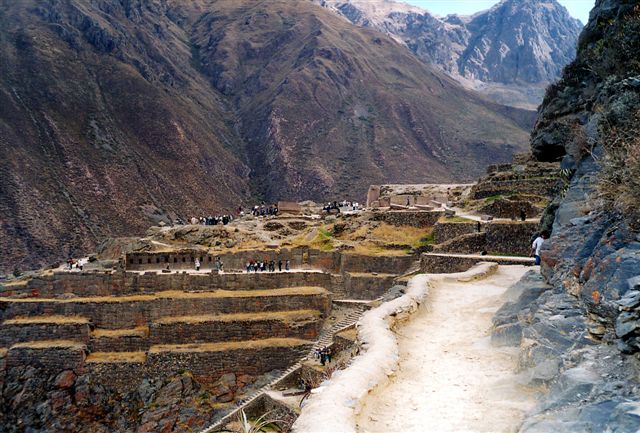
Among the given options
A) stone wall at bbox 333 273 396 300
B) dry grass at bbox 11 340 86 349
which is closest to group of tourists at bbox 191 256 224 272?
stone wall at bbox 333 273 396 300

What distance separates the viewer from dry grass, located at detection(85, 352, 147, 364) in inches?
1009

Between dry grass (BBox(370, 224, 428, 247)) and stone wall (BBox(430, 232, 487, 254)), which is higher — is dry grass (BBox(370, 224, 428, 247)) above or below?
below

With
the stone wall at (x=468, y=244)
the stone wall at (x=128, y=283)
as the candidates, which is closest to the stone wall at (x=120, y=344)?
the stone wall at (x=128, y=283)

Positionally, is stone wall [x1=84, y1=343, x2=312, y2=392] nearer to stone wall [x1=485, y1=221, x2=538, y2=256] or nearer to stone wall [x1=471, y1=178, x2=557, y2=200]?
stone wall [x1=485, y1=221, x2=538, y2=256]

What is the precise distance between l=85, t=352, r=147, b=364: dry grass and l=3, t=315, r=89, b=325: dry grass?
68.2 inches

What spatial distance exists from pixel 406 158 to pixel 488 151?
15.1 metres

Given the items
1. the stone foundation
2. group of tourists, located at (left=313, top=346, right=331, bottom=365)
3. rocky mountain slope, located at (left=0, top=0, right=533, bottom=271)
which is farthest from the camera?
rocky mountain slope, located at (left=0, top=0, right=533, bottom=271)

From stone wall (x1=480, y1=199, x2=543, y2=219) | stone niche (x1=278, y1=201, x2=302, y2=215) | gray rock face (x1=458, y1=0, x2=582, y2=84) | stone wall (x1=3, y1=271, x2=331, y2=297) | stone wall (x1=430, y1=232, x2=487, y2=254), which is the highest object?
gray rock face (x1=458, y1=0, x2=582, y2=84)

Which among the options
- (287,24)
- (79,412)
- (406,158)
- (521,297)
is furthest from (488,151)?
(521,297)

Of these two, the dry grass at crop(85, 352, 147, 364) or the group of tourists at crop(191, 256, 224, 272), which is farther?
the group of tourists at crop(191, 256, 224, 272)

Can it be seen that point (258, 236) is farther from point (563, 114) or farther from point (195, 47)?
point (195, 47)

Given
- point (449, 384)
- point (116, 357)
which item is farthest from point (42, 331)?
point (449, 384)

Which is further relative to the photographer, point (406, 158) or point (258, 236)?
point (406, 158)

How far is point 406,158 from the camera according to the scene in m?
97.5
